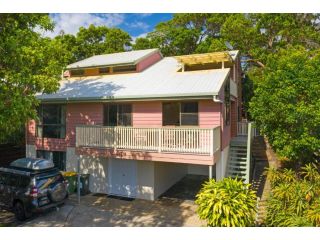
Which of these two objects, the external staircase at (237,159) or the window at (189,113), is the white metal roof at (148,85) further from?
the external staircase at (237,159)

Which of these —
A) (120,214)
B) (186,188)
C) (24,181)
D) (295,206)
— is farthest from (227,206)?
(24,181)

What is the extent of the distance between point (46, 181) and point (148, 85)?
25.4 feet

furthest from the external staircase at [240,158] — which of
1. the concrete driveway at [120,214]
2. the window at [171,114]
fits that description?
the window at [171,114]

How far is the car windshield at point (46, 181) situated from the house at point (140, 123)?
2.47m

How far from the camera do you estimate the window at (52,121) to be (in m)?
17.9

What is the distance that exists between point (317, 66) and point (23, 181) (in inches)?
594

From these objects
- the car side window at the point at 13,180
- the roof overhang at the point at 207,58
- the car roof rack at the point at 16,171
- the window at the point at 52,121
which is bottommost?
the car side window at the point at 13,180

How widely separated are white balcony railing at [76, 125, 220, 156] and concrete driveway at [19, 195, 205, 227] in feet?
10.1

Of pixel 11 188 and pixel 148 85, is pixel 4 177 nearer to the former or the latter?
pixel 11 188

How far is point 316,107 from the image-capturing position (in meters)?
12.7

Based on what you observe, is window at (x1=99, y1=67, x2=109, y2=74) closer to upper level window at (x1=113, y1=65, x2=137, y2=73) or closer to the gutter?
upper level window at (x1=113, y1=65, x2=137, y2=73)

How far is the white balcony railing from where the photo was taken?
40.1 feet

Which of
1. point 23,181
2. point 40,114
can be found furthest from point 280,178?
point 40,114
